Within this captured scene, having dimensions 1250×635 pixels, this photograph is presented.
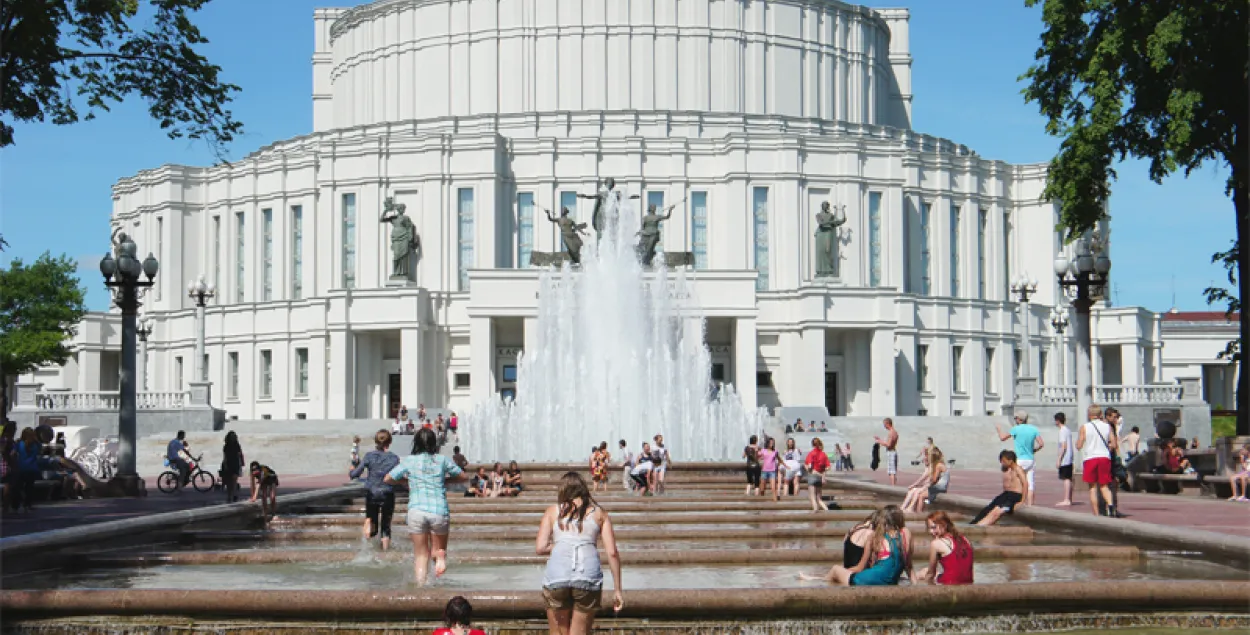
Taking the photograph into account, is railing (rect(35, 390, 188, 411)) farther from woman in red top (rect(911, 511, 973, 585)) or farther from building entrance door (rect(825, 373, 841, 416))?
woman in red top (rect(911, 511, 973, 585))

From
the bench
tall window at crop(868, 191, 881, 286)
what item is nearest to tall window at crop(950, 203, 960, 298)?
tall window at crop(868, 191, 881, 286)

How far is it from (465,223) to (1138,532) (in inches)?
1964

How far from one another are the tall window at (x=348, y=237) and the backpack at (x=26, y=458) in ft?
135

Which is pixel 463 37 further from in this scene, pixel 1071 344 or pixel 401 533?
pixel 401 533

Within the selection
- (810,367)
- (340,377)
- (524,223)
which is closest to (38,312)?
(340,377)

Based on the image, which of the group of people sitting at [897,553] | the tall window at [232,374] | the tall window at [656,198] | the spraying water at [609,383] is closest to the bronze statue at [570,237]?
the spraying water at [609,383]

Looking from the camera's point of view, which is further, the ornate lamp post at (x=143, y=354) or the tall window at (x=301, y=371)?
the ornate lamp post at (x=143, y=354)

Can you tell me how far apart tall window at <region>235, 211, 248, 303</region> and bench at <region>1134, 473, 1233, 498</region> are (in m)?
50.5

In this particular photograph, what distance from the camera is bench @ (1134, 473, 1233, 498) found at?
82.9 ft

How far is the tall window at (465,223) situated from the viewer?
6397 cm

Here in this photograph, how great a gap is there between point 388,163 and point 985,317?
2760 cm

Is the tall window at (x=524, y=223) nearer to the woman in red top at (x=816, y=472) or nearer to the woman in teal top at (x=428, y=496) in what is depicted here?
the woman in red top at (x=816, y=472)

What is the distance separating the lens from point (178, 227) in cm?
7131

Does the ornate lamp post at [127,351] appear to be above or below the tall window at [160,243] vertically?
below
